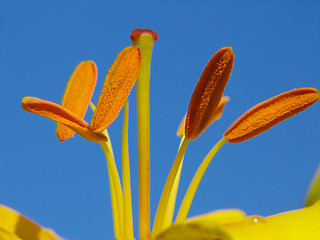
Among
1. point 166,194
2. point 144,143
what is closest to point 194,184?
point 166,194

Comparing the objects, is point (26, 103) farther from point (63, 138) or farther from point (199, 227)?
point (199, 227)

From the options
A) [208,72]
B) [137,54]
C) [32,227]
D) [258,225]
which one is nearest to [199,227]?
[258,225]

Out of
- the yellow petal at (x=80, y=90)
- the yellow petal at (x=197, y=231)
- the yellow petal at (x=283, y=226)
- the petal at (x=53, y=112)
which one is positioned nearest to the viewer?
the yellow petal at (x=197, y=231)

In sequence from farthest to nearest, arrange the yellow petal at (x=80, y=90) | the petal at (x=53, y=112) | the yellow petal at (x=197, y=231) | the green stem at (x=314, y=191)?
1. the yellow petal at (x=80, y=90)
2. the green stem at (x=314, y=191)
3. the petal at (x=53, y=112)
4. the yellow petal at (x=197, y=231)

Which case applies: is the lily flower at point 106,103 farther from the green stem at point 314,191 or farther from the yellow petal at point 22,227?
the green stem at point 314,191

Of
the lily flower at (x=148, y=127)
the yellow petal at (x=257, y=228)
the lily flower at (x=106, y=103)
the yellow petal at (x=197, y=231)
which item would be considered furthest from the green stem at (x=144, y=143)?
the yellow petal at (x=197, y=231)

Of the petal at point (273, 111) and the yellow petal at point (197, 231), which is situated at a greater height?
the petal at point (273, 111)

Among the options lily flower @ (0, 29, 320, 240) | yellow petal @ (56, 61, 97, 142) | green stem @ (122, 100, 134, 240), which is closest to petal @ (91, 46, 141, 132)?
lily flower @ (0, 29, 320, 240)

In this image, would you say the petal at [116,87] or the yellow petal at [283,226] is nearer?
the yellow petal at [283,226]

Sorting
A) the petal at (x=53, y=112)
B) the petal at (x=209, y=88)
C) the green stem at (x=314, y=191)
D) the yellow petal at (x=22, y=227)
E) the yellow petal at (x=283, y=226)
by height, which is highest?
the petal at (x=209, y=88)
